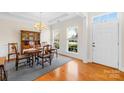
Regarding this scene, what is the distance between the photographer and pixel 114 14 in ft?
12.3

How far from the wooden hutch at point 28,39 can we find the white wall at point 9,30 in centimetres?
30

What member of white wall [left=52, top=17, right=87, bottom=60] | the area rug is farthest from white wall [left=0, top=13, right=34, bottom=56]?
white wall [left=52, top=17, right=87, bottom=60]

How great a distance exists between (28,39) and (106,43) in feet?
14.7

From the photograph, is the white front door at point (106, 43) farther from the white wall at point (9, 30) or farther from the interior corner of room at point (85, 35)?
the white wall at point (9, 30)

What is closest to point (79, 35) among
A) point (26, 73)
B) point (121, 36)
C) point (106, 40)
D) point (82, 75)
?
point (106, 40)

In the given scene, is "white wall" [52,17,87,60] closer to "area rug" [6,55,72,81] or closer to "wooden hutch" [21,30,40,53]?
"wooden hutch" [21,30,40,53]

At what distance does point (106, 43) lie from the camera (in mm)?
4070

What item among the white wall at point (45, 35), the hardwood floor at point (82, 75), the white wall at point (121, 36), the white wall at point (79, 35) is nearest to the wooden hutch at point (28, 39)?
the white wall at point (45, 35)

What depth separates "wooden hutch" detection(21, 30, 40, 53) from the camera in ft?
19.6

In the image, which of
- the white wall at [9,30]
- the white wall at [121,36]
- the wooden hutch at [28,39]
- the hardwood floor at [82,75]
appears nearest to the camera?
the hardwood floor at [82,75]

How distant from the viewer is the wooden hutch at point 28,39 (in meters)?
5.98

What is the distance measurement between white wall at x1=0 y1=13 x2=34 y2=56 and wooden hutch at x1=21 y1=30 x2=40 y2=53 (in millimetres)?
Answer: 300
